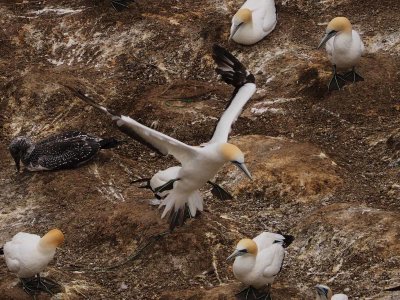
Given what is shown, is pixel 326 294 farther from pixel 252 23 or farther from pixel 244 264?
pixel 252 23

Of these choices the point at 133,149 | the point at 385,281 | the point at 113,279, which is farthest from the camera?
the point at 133,149

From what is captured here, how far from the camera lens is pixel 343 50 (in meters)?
14.3

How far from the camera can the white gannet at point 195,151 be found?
11.3 m

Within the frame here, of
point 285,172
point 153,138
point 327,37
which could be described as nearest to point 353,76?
point 327,37

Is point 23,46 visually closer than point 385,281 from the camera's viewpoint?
No

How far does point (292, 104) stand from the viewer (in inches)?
569

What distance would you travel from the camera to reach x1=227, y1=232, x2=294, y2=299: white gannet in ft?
34.7

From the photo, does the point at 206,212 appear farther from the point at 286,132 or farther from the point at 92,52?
the point at 92,52

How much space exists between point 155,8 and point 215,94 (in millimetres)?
2224

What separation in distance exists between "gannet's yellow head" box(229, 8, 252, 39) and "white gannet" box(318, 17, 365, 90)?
1561 millimetres

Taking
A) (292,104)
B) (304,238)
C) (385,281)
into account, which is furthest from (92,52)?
(385,281)

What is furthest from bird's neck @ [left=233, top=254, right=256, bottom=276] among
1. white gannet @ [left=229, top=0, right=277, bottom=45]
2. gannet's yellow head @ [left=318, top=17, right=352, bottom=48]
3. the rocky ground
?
white gannet @ [left=229, top=0, right=277, bottom=45]

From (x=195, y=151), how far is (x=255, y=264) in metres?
1.49

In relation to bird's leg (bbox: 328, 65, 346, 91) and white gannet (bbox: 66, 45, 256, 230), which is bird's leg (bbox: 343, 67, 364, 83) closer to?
bird's leg (bbox: 328, 65, 346, 91)
